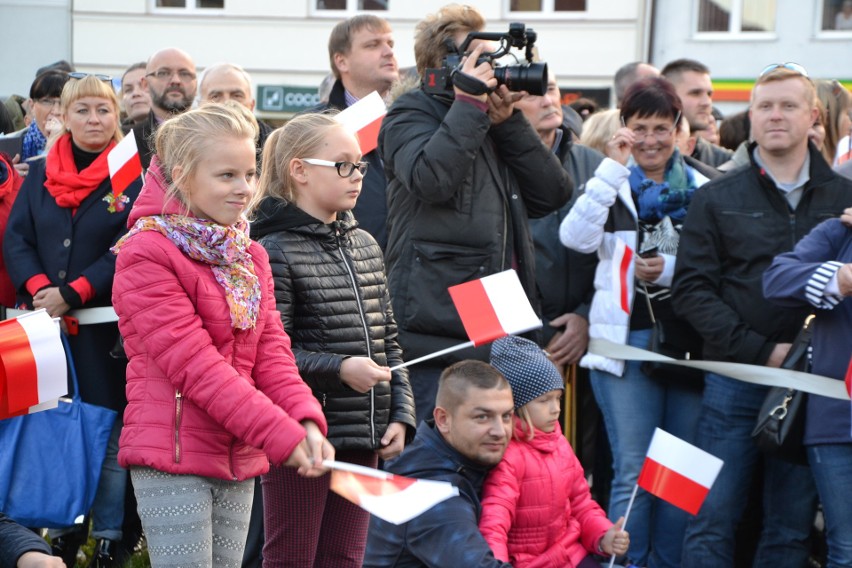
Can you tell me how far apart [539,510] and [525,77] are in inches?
62.1

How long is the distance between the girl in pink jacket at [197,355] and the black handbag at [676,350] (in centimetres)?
230

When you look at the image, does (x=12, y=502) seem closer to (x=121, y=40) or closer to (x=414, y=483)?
(x=414, y=483)

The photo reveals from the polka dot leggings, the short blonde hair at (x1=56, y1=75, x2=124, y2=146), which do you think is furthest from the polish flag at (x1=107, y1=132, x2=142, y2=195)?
the polka dot leggings

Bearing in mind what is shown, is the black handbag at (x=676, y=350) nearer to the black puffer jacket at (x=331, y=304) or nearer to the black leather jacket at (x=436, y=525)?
the black leather jacket at (x=436, y=525)

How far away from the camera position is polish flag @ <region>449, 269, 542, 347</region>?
13.8 feet

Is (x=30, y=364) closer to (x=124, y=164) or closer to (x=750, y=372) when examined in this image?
(x=124, y=164)

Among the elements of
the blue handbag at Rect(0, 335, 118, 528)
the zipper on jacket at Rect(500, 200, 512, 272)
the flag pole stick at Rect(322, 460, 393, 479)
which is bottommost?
the blue handbag at Rect(0, 335, 118, 528)

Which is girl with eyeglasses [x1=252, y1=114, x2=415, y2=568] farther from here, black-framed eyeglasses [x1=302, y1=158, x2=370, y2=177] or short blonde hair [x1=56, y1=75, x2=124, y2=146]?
short blonde hair [x1=56, y1=75, x2=124, y2=146]

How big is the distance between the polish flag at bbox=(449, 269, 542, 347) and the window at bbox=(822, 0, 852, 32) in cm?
1833

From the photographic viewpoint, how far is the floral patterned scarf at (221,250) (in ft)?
10.9

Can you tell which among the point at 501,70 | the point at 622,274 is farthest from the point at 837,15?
the point at 501,70

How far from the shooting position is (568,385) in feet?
19.1

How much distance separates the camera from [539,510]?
4539 millimetres

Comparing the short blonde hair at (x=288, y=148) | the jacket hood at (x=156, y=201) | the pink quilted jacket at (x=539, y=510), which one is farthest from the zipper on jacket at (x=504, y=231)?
the jacket hood at (x=156, y=201)
